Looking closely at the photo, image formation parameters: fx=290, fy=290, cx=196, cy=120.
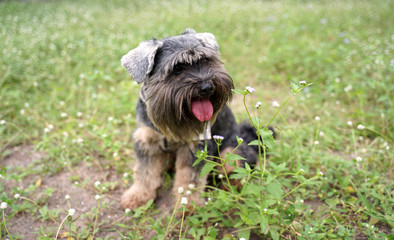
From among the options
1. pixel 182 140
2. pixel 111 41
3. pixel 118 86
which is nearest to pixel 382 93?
pixel 182 140

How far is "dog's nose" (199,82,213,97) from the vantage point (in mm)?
2553

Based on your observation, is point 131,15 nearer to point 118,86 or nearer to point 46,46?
point 46,46

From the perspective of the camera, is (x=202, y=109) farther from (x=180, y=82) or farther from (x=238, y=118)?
(x=238, y=118)

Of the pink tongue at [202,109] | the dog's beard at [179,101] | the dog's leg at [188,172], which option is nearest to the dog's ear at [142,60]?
the dog's beard at [179,101]

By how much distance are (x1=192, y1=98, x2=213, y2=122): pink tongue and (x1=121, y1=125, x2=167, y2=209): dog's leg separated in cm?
67

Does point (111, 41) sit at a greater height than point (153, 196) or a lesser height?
greater

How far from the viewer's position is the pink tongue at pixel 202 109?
2.65 meters

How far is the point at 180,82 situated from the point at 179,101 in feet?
0.56

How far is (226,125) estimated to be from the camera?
337 cm

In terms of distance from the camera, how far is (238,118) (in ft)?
16.1

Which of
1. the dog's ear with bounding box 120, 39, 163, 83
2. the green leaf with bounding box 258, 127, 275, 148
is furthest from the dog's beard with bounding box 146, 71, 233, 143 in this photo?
the green leaf with bounding box 258, 127, 275, 148

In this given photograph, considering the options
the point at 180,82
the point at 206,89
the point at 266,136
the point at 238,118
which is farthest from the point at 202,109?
the point at 238,118

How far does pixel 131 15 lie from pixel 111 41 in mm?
3026

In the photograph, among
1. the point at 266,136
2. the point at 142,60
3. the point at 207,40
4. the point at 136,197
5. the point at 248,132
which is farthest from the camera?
the point at 248,132
